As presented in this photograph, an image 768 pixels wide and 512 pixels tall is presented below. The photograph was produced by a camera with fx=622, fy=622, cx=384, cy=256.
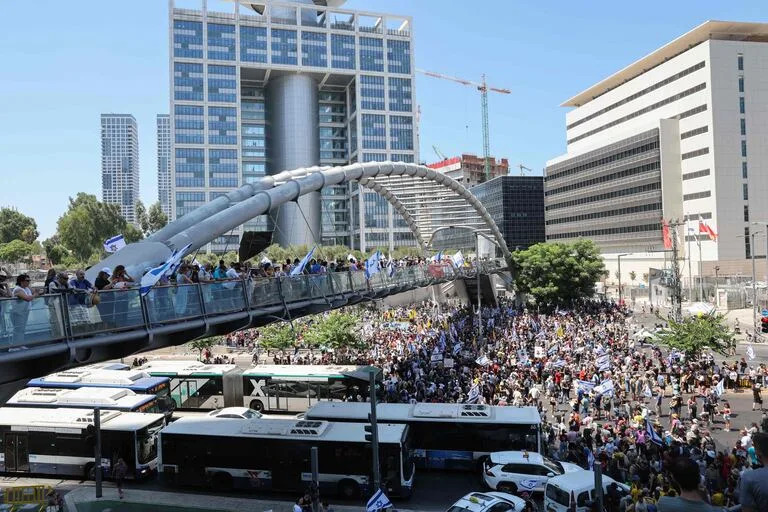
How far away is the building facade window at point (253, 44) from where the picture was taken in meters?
143

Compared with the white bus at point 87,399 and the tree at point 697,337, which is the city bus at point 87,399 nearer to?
the white bus at point 87,399

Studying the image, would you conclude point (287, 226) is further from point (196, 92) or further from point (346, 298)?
point (346, 298)

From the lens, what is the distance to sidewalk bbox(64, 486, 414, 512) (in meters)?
18.9

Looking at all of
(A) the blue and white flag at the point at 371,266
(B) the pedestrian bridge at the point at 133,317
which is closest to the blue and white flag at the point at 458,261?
(A) the blue and white flag at the point at 371,266

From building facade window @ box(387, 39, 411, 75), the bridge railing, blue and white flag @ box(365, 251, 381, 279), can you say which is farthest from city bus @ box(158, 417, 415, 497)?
building facade window @ box(387, 39, 411, 75)

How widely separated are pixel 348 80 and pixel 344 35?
10.9 m

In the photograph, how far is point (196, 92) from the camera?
457 ft

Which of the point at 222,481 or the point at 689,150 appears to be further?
the point at 689,150

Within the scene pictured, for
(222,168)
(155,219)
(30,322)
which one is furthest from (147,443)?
(222,168)

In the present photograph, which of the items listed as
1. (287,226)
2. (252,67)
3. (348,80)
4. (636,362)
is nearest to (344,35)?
(348,80)

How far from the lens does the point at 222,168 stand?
141000 millimetres

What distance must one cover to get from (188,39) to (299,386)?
129 meters

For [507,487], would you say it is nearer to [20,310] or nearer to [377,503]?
[377,503]

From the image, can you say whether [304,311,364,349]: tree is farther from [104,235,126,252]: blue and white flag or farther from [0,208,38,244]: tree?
[0,208,38,244]: tree
